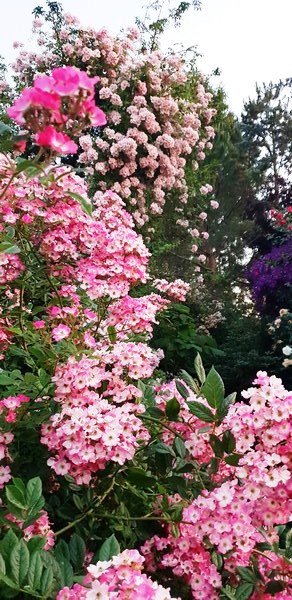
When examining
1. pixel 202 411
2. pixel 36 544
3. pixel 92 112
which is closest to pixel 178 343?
pixel 202 411

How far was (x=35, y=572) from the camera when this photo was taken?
1.10 m

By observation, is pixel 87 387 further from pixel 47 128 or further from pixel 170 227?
pixel 170 227

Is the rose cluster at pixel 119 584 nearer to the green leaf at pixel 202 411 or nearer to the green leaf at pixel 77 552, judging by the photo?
the green leaf at pixel 77 552

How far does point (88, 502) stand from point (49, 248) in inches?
34.3

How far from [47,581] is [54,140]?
0.73 meters

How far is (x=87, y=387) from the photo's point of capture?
4.92 ft

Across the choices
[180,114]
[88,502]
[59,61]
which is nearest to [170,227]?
[180,114]

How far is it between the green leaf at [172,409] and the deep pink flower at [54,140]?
2.29 ft

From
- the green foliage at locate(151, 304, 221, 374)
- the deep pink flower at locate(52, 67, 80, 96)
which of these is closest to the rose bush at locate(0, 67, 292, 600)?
the deep pink flower at locate(52, 67, 80, 96)

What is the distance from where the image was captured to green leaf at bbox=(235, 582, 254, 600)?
122cm

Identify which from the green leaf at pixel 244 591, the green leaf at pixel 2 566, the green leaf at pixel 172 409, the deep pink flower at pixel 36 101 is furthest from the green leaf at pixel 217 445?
the deep pink flower at pixel 36 101

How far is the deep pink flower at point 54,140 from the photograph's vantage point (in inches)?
37.8

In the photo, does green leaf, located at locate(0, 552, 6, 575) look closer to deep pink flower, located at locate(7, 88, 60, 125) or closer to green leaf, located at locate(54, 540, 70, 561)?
green leaf, located at locate(54, 540, 70, 561)

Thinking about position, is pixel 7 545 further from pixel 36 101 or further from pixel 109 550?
pixel 36 101
